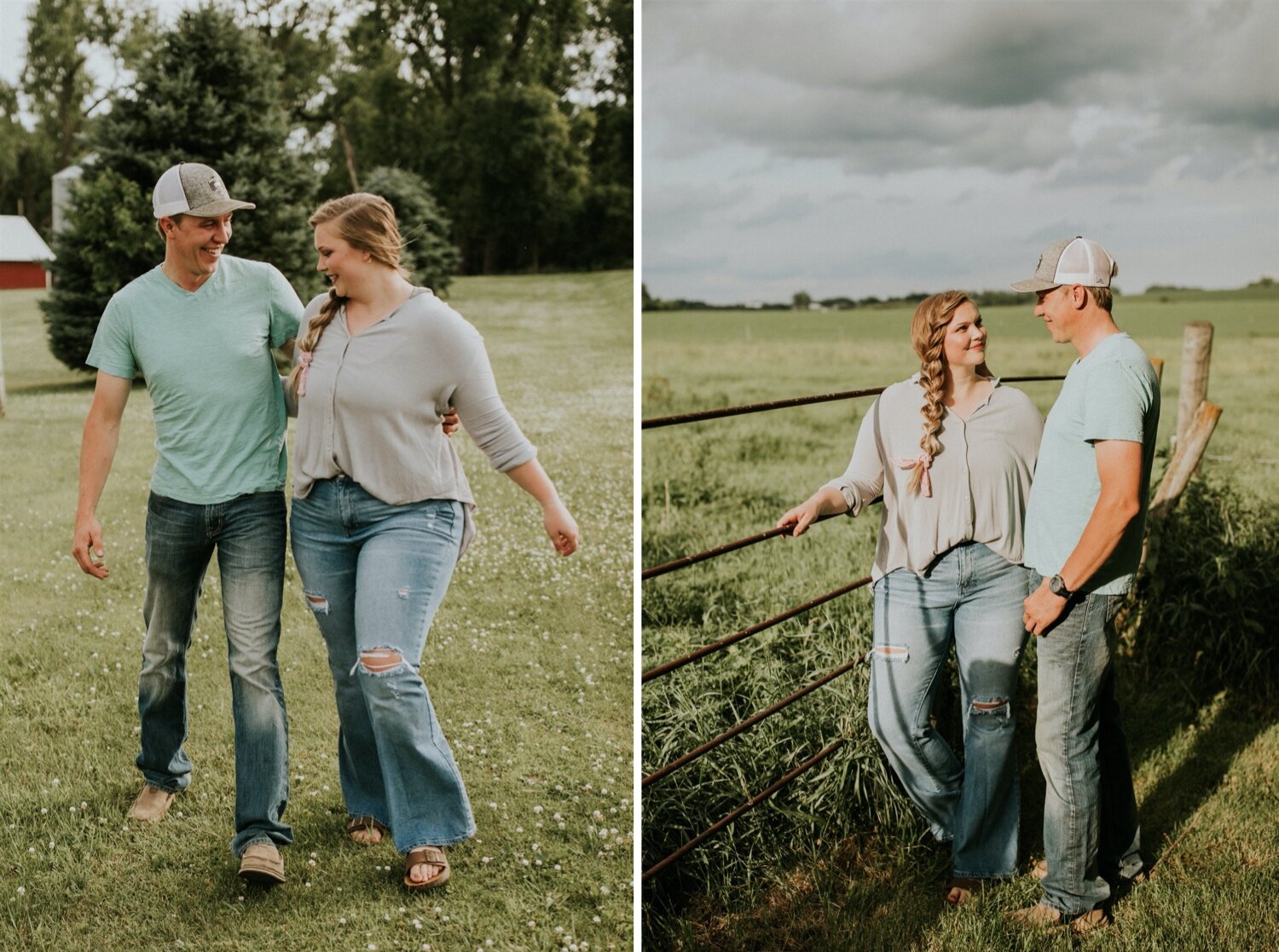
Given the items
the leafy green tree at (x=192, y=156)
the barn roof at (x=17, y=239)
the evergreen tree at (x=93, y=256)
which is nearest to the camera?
the barn roof at (x=17, y=239)

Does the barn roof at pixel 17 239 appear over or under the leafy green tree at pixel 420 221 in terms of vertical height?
under

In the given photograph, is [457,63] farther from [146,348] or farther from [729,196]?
[729,196]

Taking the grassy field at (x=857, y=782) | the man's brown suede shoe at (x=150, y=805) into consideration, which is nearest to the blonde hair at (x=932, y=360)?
the grassy field at (x=857, y=782)

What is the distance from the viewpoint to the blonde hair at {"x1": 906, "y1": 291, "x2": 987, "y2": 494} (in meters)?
2.67

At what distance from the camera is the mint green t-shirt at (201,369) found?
2.67 meters

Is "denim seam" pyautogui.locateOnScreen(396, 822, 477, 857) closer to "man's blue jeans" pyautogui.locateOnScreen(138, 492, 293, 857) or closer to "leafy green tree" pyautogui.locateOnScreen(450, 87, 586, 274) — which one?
"man's blue jeans" pyautogui.locateOnScreen(138, 492, 293, 857)

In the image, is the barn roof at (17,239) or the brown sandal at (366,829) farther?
the barn roof at (17,239)

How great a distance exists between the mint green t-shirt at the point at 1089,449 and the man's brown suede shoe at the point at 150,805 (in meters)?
2.35

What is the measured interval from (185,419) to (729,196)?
3743 cm

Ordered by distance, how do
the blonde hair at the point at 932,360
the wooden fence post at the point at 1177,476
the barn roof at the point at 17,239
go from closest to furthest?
the blonde hair at the point at 932,360 < the wooden fence post at the point at 1177,476 < the barn roof at the point at 17,239

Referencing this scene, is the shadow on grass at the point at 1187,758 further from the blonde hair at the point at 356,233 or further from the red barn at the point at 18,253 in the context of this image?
the red barn at the point at 18,253

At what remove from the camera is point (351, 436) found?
254 cm

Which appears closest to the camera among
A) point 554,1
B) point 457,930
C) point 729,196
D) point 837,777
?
point 457,930

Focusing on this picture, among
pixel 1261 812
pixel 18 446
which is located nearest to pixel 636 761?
pixel 1261 812
